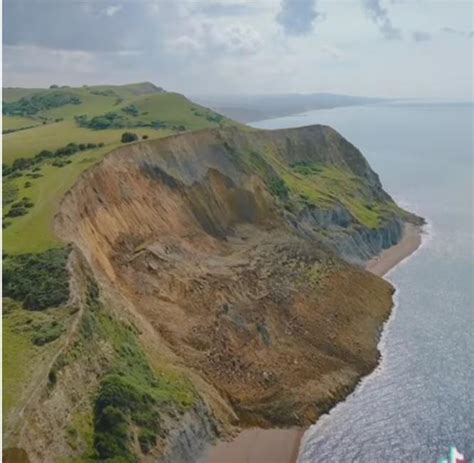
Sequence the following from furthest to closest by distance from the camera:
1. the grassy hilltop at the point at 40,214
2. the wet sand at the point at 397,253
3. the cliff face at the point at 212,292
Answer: the wet sand at the point at 397,253 < the cliff face at the point at 212,292 < the grassy hilltop at the point at 40,214

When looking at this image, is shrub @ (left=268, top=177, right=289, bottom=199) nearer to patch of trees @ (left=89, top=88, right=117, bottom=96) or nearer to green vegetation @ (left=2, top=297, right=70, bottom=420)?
green vegetation @ (left=2, top=297, right=70, bottom=420)

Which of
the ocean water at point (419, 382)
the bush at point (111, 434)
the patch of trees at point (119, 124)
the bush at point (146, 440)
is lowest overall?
the ocean water at point (419, 382)

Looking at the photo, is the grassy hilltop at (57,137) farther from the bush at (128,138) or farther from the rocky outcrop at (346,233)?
the rocky outcrop at (346,233)

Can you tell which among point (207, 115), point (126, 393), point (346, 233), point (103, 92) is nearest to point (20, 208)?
point (126, 393)

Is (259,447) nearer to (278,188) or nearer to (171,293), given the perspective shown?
(171,293)

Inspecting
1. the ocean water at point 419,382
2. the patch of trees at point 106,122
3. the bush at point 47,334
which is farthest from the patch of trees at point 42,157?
the ocean water at point 419,382

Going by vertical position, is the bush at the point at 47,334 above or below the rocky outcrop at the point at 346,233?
above
